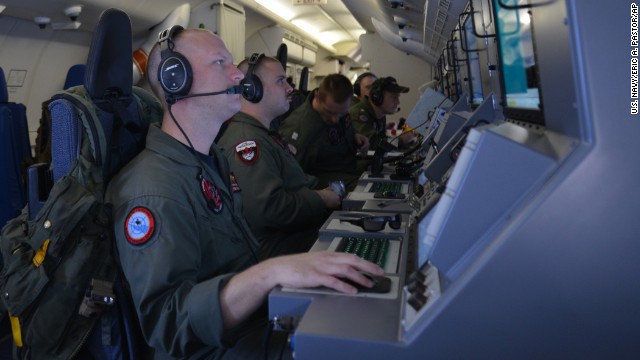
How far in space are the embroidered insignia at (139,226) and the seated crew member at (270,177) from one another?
0.96 metres

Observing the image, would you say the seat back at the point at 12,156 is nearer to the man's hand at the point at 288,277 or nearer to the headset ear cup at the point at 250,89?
the headset ear cup at the point at 250,89

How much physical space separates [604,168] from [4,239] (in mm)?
1543

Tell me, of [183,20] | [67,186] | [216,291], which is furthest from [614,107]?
[183,20]

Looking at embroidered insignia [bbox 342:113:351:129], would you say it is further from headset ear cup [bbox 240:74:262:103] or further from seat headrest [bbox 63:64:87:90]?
seat headrest [bbox 63:64:87:90]

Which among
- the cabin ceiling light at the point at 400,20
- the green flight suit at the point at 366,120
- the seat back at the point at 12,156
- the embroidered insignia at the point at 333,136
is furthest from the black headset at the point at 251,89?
the cabin ceiling light at the point at 400,20

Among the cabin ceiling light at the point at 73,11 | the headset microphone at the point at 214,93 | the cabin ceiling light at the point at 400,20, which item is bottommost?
the headset microphone at the point at 214,93

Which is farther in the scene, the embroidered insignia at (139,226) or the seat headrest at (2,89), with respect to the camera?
the seat headrest at (2,89)

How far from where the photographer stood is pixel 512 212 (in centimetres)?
100

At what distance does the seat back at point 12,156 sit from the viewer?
10.7 feet

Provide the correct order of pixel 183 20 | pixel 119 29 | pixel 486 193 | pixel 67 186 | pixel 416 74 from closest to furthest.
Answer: pixel 486 193
pixel 67 186
pixel 119 29
pixel 183 20
pixel 416 74

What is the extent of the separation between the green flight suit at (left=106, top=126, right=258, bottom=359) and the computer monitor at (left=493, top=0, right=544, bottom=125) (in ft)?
3.09

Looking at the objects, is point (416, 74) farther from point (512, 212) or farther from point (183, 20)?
point (512, 212)

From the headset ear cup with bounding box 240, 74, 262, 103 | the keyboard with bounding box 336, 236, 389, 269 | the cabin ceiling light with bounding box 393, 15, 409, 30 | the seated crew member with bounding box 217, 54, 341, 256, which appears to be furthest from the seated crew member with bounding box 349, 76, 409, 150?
the keyboard with bounding box 336, 236, 389, 269

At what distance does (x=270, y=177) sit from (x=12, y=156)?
183 centimetres
